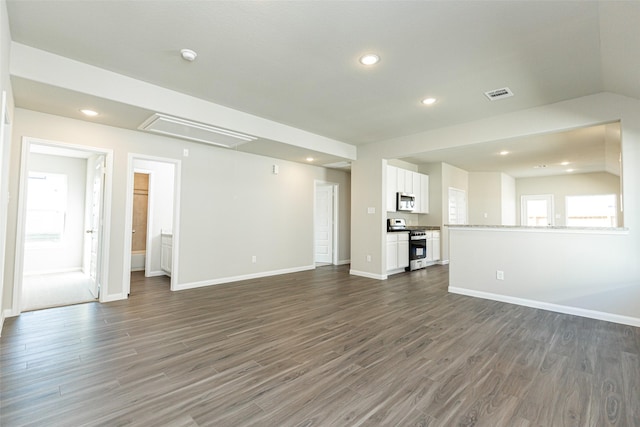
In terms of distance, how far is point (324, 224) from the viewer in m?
7.73

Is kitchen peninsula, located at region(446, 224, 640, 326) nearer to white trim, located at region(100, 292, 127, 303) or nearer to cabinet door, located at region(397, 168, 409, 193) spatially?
cabinet door, located at region(397, 168, 409, 193)

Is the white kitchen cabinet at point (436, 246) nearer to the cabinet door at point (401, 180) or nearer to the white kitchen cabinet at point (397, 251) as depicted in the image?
the white kitchen cabinet at point (397, 251)

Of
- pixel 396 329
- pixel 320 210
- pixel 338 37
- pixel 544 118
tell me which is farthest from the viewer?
pixel 320 210

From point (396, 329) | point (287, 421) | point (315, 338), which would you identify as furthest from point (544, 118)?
point (287, 421)

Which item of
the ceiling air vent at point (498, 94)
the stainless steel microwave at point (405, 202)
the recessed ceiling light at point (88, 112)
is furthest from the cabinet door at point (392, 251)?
the recessed ceiling light at point (88, 112)

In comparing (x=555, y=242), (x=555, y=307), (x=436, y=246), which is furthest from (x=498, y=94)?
(x=436, y=246)

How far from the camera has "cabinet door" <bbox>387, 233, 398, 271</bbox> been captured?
19.2 ft

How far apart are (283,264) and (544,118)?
4896mm

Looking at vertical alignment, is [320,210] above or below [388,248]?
above

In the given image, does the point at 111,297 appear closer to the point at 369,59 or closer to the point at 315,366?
the point at 315,366

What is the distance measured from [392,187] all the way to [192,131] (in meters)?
4.00

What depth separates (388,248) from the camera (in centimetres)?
585

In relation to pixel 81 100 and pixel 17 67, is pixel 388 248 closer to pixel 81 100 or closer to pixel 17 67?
pixel 81 100

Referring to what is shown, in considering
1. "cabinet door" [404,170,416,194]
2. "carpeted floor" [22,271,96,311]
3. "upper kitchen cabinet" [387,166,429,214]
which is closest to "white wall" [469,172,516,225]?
"upper kitchen cabinet" [387,166,429,214]
